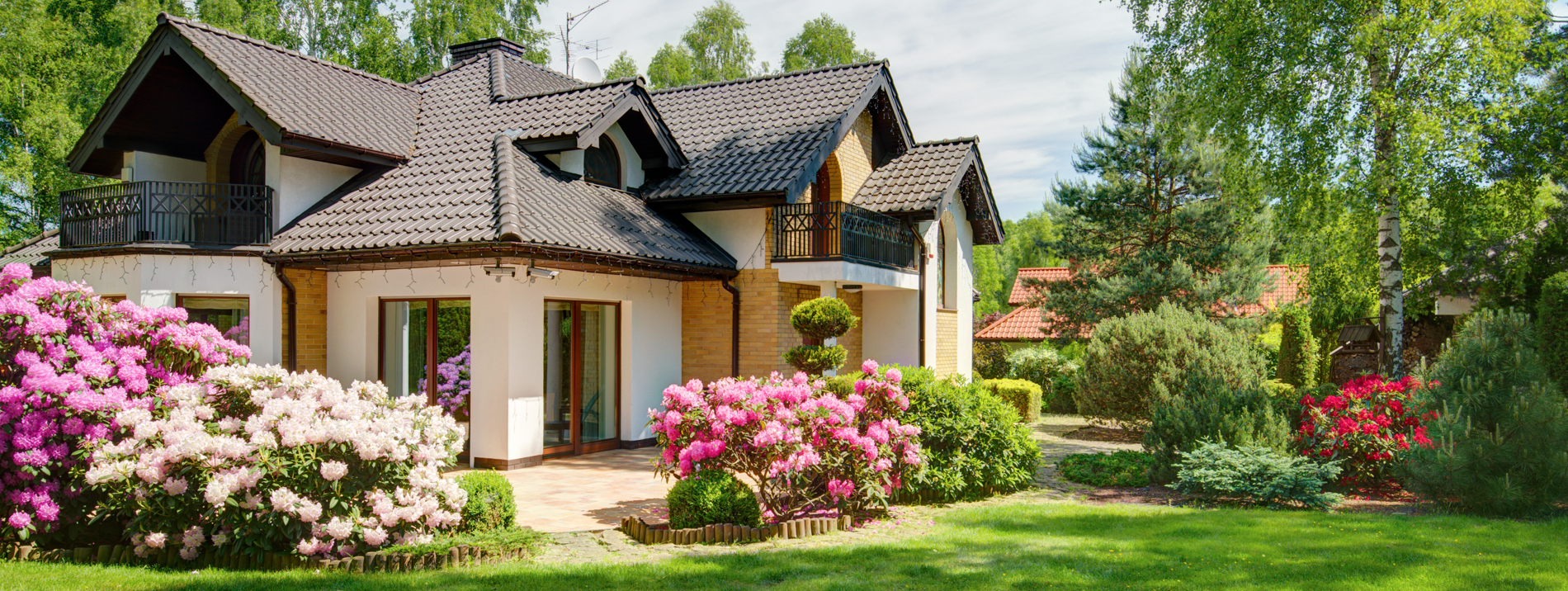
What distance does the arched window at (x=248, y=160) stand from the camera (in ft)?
44.4

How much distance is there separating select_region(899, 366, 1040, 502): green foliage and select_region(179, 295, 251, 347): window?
8.77 metres

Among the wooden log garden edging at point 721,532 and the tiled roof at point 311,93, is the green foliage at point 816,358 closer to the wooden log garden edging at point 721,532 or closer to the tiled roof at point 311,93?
the wooden log garden edging at point 721,532

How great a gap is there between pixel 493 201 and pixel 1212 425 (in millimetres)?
9257

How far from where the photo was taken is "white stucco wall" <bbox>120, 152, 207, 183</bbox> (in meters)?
13.4

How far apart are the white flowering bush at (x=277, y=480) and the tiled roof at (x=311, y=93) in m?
6.31

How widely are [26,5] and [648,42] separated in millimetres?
18564

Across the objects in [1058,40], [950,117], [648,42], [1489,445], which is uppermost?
[648,42]

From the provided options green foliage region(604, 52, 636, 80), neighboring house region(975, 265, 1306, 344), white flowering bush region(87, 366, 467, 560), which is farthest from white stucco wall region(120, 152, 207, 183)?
neighboring house region(975, 265, 1306, 344)

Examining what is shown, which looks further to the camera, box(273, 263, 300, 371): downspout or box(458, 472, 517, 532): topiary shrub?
box(273, 263, 300, 371): downspout

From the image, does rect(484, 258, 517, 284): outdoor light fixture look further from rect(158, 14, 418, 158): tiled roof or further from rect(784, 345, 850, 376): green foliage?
rect(784, 345, 850, 376): green foliage

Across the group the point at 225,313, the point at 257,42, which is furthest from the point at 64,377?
the point at 257,42

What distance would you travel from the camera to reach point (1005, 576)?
629cm

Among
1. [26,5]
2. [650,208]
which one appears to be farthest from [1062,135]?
[26,5]

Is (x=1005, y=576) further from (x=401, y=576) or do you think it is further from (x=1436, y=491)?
(x=1436, y=491)
